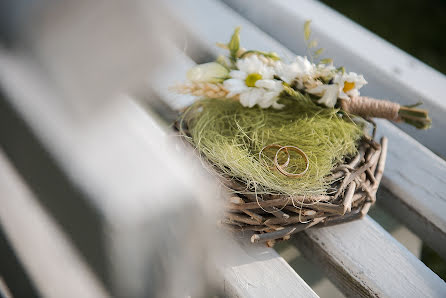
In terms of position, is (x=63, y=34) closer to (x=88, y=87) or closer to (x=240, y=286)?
(x=88, y=87)

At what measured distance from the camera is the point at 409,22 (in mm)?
1881

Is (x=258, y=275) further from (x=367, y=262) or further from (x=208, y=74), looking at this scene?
(x=208, y=74)

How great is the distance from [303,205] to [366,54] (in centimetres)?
52

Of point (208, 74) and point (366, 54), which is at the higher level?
point (208, 74)

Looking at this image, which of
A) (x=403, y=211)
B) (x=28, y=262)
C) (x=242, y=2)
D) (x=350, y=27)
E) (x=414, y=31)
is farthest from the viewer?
(x=414, y=31)

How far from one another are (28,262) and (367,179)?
1.71 ft

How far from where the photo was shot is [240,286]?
637 mm

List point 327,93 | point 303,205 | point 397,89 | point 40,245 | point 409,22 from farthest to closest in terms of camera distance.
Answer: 1. point 409,22
2. point 397,89
3. point 327,93
4. point 303,205
5. point 40,245

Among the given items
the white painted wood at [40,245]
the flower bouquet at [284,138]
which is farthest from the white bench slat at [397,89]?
the white painted wood at [40,245]

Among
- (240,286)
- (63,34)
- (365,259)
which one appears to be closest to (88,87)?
(63,34)

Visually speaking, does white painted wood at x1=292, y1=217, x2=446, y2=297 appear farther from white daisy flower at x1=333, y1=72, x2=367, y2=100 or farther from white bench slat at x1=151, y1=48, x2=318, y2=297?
white daisy flower at x1=333, y1=72, x2=367, y2=100

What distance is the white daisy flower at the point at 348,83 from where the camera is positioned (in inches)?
28.3

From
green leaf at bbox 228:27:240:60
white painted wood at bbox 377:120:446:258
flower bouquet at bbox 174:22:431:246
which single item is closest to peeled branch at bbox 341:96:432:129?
flower bouquet at bbox 174:22:431:246

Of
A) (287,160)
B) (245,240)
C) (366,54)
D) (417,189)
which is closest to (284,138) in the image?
(287,160)
